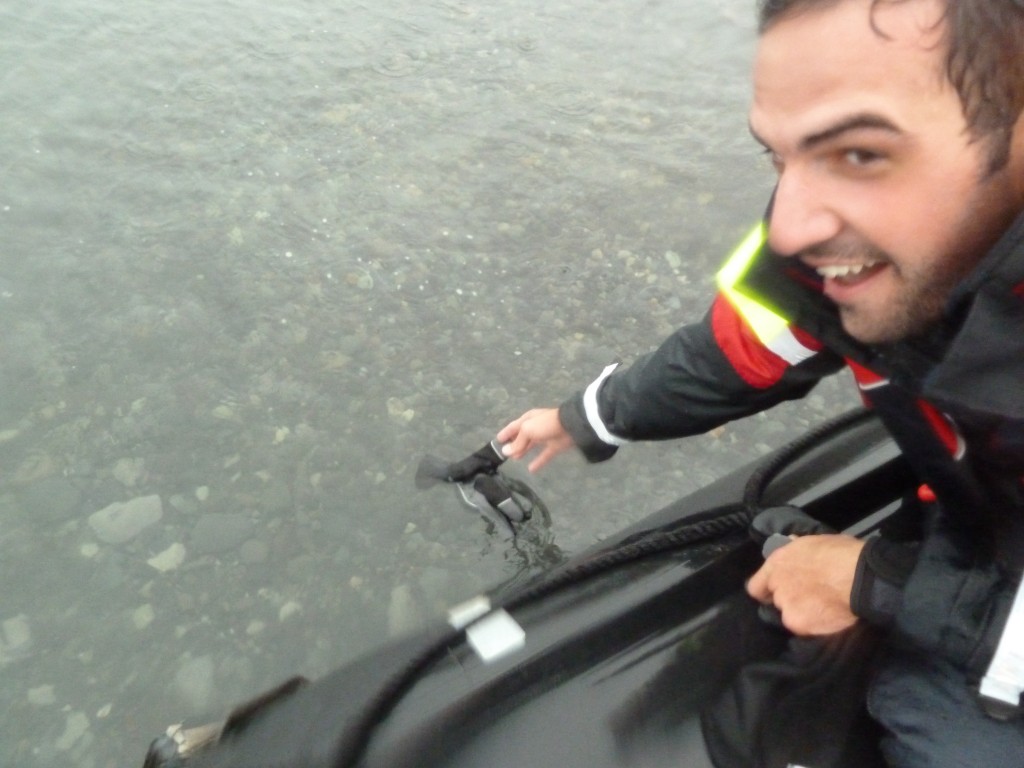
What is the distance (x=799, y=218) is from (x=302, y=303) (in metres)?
1.23

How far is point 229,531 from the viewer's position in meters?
1.50

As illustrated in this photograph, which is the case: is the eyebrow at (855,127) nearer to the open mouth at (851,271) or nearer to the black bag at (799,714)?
the open mouth at (851,271)

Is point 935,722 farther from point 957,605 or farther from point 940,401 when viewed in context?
point 940,401

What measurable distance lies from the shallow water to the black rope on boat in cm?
42

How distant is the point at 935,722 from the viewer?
0.85 metres

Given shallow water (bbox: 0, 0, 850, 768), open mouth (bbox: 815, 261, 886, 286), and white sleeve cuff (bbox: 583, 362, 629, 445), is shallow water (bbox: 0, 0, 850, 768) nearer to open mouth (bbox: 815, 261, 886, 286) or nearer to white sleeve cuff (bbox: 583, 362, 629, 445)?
white sleeve cuff (bbox: 583, 362, 629, 445)

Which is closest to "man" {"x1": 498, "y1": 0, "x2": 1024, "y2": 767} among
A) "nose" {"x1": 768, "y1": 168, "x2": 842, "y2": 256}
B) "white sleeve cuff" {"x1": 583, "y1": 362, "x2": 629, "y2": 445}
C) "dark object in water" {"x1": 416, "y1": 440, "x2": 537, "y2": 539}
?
"nose" {"x1": 768, "y1": 168, "x2": 842, "y2": 256}

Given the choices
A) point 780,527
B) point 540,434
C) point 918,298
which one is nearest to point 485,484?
point 540,434

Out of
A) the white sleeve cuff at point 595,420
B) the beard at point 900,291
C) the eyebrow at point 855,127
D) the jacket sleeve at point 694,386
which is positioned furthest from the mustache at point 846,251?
the white sleeve cuff at point 595,420

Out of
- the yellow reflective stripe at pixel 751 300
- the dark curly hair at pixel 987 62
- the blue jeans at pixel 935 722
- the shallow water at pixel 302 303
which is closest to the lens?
the dark curly hair at pixel 987 62

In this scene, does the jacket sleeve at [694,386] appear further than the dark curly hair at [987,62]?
Yes

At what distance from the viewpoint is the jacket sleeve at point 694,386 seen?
3.74ft

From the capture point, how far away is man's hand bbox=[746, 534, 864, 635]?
3.11ft

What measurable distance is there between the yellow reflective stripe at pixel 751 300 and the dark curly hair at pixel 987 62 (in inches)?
12.4
